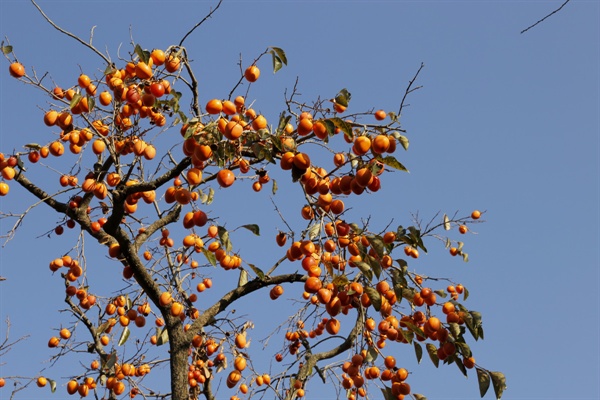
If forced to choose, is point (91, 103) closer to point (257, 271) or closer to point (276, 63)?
point (276, 63)

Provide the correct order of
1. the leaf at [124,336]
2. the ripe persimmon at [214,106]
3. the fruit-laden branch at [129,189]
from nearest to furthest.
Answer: the ripe persimmon at [214,106], the fruit-laden branch at [129,189], the leaf at [124,336]

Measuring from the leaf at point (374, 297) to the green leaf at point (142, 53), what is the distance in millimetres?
1492

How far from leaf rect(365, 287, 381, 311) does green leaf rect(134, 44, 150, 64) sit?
1.49m

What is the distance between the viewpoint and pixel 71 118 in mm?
3521

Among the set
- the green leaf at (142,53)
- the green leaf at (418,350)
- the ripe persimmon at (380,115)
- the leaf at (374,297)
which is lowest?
the green leaf at (418,350)

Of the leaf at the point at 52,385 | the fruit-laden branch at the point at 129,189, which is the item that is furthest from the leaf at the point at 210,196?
the leaf at the point at 52,385

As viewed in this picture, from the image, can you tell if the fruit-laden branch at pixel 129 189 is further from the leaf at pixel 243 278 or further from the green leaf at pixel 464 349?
the green leaf at pixel 464 349

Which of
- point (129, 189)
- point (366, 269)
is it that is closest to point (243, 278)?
point (129, 189)

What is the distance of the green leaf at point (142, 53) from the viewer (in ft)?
10.3

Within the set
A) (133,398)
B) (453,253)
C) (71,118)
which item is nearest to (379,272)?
(71,118)

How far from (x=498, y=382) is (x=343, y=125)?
143cm

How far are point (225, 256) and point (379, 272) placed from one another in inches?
35.7

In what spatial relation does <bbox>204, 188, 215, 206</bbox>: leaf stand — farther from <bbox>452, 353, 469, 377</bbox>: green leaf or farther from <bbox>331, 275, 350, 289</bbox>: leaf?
<bbox>452, 353, 469, 377</bbox>: green leaf

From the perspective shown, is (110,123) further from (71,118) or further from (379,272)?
(379,272)
